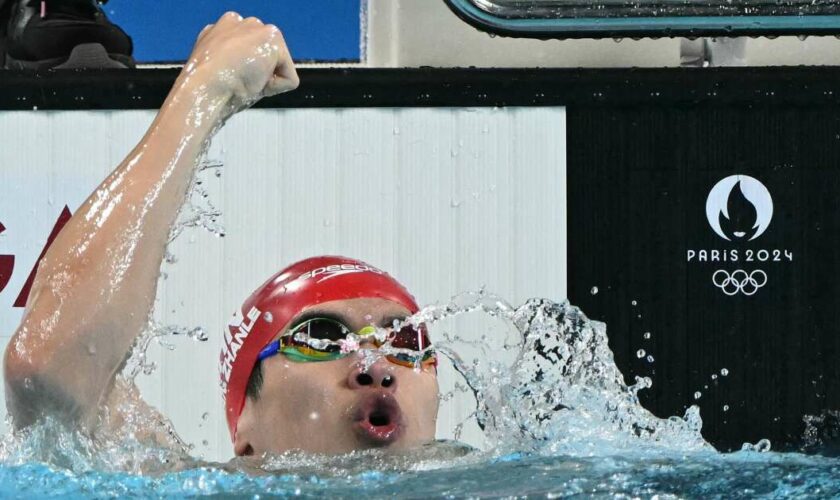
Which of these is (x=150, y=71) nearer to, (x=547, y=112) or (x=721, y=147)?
(x=547, y=112)

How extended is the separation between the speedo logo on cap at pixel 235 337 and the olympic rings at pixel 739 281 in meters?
1.23

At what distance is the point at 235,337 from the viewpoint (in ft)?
5.99

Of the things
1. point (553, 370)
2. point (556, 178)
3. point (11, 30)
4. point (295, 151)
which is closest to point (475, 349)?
point (553, 370)

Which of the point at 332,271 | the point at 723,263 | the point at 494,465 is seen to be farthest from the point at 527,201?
the point at 494,465

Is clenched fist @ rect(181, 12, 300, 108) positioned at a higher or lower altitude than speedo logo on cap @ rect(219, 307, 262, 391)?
higher

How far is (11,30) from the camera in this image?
318 cm

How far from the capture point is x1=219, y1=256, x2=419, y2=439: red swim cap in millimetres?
1773

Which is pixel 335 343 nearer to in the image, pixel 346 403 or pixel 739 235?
pixel 346 403

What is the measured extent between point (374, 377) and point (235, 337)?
0.28 m

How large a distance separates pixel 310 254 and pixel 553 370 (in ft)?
1.98

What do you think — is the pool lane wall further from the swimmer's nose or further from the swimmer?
the swimmer

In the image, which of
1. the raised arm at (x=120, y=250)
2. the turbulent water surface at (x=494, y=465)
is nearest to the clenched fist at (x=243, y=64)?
the raised arm at (x=120, y=250)

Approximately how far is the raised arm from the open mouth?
497mm

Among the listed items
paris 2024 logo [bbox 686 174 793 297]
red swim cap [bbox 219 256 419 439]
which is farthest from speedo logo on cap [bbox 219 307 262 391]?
paris 2024 logo [bbox 686 174 793 297]
